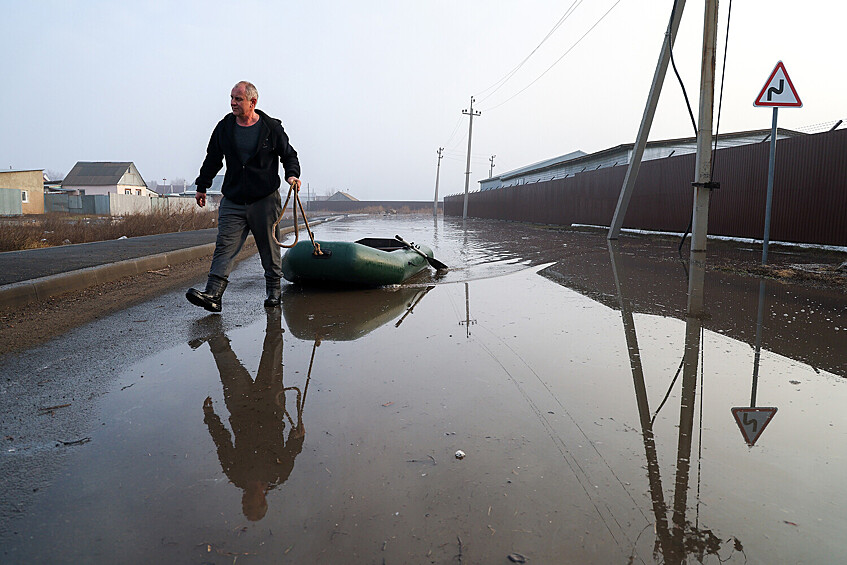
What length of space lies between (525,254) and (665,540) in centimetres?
1030

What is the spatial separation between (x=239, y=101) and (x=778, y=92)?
7735 millimetres

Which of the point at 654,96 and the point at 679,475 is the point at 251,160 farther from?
the point at 654,96

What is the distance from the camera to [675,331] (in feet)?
14.9

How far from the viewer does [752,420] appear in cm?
271

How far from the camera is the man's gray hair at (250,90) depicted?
509cm

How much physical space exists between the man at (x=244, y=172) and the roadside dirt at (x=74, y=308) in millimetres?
965

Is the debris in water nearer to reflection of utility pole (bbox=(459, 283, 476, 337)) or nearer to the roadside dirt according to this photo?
the roadside dirt

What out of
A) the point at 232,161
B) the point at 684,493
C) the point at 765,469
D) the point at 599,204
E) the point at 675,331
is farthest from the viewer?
the point at 599,204

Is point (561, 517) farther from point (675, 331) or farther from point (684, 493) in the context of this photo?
point (675, 331)

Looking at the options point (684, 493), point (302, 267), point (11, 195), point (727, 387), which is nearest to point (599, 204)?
point (302, 267)

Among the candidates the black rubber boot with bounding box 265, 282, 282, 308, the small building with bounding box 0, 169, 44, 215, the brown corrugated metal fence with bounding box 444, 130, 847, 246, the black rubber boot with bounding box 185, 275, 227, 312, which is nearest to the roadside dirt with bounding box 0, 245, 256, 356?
the black rubber boot with bounding box 185, 275, 227, 312

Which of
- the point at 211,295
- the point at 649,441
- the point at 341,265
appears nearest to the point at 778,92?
the point at 341,265

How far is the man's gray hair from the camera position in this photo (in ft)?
16.7

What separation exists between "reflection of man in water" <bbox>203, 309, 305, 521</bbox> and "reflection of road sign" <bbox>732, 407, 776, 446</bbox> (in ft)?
6.38
